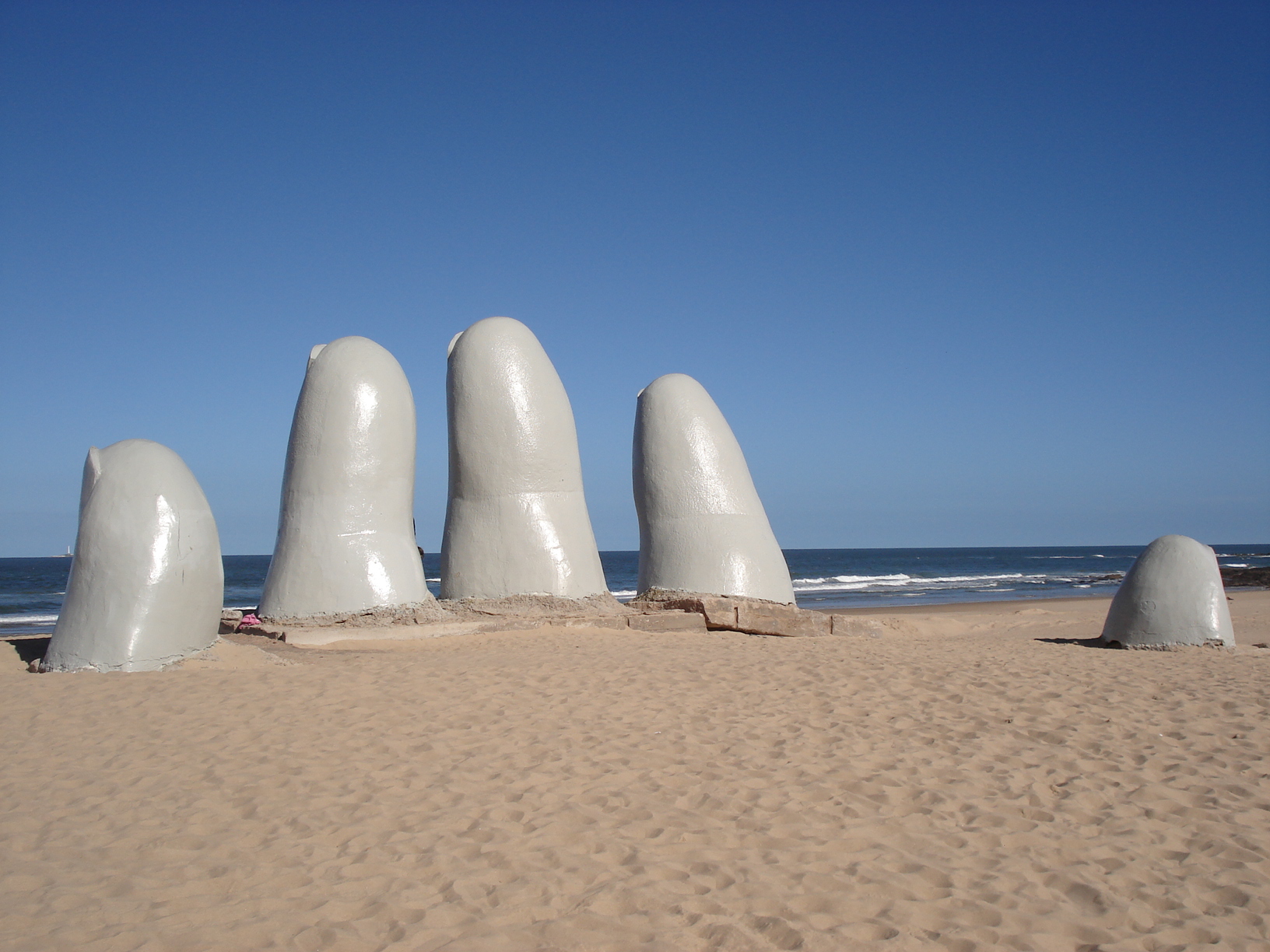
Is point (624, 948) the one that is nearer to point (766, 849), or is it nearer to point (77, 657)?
point (766, 849)

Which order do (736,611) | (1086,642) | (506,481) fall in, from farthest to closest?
(1086,642)
(736,611)
(506,481)

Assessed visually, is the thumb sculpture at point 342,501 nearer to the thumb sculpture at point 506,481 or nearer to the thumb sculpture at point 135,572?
the thumb sculpture at point 506,481

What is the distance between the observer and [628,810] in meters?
3.78

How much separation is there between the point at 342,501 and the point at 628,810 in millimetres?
5236

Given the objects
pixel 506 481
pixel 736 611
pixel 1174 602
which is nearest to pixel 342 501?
pixel 506 481

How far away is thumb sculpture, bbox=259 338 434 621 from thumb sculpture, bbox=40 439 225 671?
52.6 inches

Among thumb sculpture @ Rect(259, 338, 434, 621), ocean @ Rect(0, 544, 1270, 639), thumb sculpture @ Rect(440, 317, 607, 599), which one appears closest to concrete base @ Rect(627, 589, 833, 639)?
thumb sculpture @ Rect(440, 317, 607, 599)

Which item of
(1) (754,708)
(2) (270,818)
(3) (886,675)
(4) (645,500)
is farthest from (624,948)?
(4) (645,500)

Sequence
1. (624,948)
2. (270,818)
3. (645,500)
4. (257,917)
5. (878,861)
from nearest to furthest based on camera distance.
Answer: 1. (624,948)
2. (257,917)
3. (878,861)
4. (270,818)
5. (645,500)

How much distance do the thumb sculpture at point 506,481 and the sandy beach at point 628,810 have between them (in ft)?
7.27

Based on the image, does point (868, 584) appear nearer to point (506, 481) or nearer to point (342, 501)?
point (506, 481)

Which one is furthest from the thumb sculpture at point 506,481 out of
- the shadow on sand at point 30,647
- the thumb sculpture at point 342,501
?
the shadow on sand at point 30,647

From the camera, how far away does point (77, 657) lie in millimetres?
6348

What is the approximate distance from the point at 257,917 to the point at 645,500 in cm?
740
